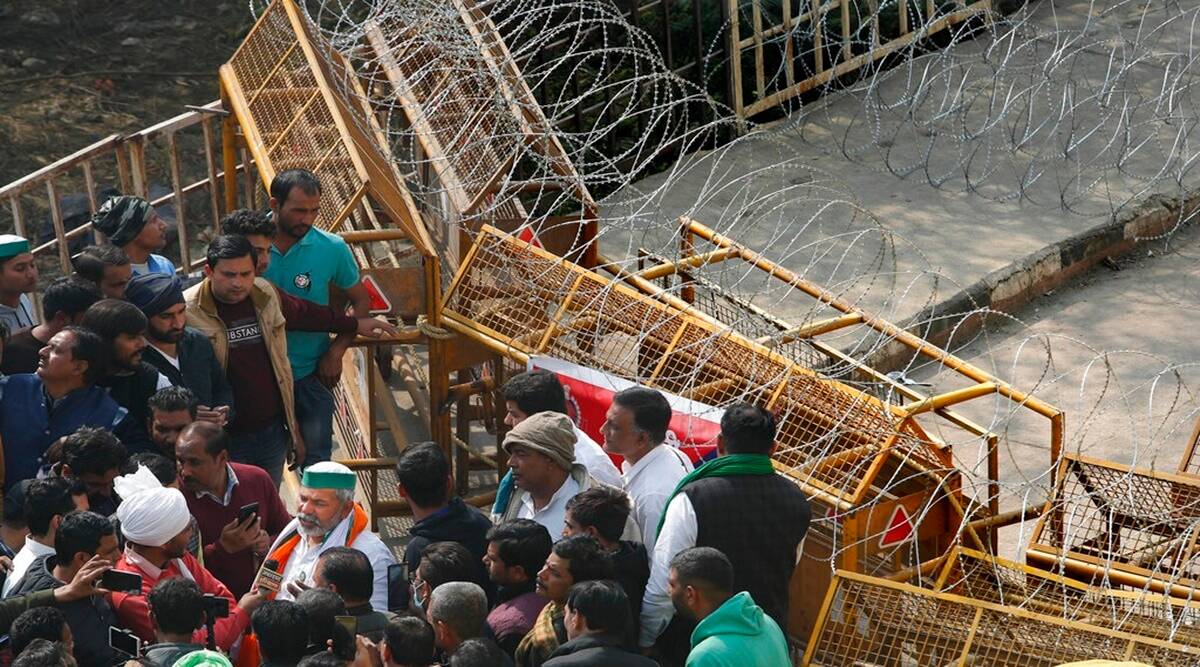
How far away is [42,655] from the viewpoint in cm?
436

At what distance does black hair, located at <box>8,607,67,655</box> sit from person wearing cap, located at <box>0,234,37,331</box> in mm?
2178

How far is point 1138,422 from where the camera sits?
8633mm

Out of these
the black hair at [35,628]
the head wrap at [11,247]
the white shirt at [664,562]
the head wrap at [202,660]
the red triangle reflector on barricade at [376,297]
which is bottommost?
the white shirt at [664,562]

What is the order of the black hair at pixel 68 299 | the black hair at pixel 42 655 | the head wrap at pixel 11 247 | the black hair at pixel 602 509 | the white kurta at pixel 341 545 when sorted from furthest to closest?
the head wrap at pixel 11 247 < the black hair at pixel 68 299 < the white kurta at pixel 341 545 < the black hair at pixel 602 509 < the black hair at pixel 42 655

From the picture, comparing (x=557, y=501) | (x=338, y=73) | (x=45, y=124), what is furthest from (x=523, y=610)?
(x=45, y=124)

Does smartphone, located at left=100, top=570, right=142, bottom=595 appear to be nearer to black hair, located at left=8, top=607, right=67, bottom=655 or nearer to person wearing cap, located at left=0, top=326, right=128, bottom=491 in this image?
black hair, located at left=8, top=607, right=67, bottom=655

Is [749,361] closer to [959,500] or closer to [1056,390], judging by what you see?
[959,500]

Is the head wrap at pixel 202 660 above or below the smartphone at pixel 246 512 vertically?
above

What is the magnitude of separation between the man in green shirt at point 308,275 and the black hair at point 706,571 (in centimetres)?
242

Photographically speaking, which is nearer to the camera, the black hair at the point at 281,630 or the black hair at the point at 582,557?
the black hair at the point at 281,630

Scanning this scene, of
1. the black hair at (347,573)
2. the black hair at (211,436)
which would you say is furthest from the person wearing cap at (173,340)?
the black hair at (347,573)

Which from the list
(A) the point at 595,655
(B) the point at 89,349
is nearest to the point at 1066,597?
(A) the point at 595,655

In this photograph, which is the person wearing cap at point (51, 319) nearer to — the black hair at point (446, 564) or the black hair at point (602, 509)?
the black hair at point (446, 564)

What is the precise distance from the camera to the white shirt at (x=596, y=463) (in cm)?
580
